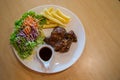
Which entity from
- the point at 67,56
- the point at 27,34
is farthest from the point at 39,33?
the point at 67,56

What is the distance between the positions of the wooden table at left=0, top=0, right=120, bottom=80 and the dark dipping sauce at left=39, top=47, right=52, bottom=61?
0.09 m

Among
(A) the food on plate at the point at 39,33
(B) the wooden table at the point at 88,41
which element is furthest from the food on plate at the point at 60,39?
(B) the wooden table at the point at 88,41

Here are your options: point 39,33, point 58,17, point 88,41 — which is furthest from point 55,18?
point 88,41

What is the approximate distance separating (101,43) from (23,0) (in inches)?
20.7

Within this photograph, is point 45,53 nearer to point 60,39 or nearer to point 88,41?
point 60,39

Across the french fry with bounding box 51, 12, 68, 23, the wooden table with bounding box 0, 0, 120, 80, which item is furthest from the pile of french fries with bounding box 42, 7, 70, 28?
the wooden table with bounding box 0, 0, 120, 80

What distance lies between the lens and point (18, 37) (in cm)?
106

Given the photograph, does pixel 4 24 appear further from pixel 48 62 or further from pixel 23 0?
pixel 48 62

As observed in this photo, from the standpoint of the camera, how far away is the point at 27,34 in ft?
3.54

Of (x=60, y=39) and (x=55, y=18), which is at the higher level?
(x=55, y=18)

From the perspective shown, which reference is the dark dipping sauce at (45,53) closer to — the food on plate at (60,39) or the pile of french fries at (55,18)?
the food on plate at (60,39)

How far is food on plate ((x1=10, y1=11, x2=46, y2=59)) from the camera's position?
105cm

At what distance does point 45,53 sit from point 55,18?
0.20 meters

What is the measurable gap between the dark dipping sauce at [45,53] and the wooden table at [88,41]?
3.6 inches
